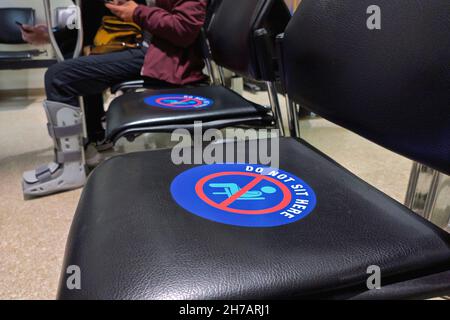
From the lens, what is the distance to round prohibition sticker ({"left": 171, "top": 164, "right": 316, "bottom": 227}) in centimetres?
44

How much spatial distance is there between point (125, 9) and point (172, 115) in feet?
1.92

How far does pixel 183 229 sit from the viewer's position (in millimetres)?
417

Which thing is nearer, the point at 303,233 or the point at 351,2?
the point at 303,233

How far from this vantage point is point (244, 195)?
0.49m

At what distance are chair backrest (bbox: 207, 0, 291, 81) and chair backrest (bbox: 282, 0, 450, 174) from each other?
0.61ft

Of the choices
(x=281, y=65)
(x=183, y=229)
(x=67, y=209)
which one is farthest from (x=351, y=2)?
(x=67, y=209)

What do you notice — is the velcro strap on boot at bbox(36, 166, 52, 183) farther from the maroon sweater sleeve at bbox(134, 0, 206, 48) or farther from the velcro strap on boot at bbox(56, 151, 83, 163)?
the maroon sweater sleeve at bbox(134, 0, 206, 48)

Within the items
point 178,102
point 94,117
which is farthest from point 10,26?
point 178,102

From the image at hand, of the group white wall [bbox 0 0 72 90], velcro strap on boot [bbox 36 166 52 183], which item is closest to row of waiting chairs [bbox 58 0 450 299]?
velcro strap on boot [bbox 36 166 52 183]

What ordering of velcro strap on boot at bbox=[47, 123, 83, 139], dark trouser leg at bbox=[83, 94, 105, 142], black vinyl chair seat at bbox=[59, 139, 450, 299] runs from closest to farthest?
black vinyl chair seat at bbox=[59, 139, 450, 299]
velcro strap on boot at bbox=[47, 123, 83, 139]
dark trouser leg at bbox=[83, 94, 105, 142]

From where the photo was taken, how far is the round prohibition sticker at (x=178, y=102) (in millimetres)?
920

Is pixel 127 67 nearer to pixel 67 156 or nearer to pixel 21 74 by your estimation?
pixel 67 156
